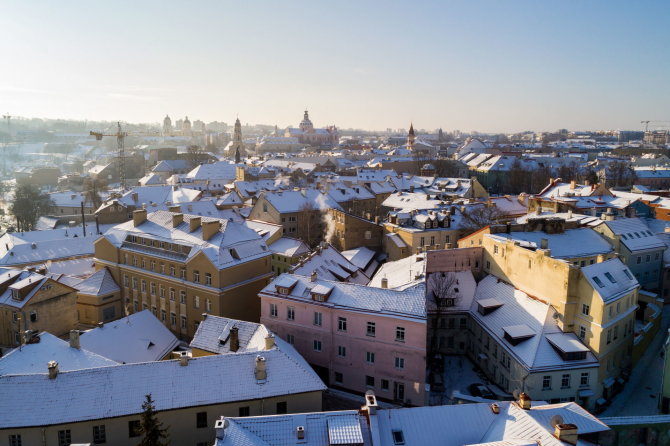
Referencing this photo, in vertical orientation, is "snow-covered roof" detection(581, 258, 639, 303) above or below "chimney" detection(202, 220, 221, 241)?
below

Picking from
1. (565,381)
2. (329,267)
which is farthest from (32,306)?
(565,381)

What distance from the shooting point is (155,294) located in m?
42.5

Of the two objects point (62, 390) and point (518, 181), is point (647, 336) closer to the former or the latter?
point (62, 390)

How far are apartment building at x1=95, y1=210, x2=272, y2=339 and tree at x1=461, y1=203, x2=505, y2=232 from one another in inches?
916

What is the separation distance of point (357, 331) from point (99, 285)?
24.2 metres

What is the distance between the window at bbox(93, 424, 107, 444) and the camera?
74.6ft

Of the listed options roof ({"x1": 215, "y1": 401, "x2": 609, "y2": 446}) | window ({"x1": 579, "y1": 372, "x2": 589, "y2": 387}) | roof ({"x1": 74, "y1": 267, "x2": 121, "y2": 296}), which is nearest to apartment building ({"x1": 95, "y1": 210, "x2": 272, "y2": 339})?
roof ({"x1": 74, "y1": 267, "x2": 121, "y2": 296})

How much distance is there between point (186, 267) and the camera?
40.2 metres

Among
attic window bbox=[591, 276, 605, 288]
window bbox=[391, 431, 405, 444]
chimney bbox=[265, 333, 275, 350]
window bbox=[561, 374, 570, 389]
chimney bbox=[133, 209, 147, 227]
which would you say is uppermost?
chimney bbox=[133, 209, 147, 227]

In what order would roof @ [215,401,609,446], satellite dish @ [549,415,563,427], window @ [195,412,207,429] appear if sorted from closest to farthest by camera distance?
roof @ [215,401,609,446] < satellite dish @ [549,415,563,427] < window @ [195,412,207,429]

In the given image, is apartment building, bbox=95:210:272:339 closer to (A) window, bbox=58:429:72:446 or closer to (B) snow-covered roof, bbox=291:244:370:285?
(B) snow-covered roof, bbox=291:244:370:285

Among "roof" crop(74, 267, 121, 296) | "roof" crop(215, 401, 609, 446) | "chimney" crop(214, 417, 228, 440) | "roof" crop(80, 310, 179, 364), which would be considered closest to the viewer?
"chimney" crop(214, 417, 228, 440)

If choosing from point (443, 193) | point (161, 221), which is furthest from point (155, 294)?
point (443, 193)

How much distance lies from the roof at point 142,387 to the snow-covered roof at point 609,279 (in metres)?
19.0
